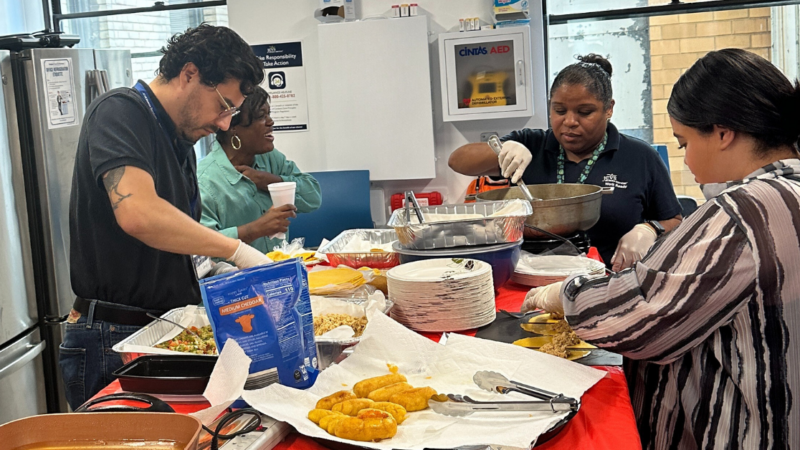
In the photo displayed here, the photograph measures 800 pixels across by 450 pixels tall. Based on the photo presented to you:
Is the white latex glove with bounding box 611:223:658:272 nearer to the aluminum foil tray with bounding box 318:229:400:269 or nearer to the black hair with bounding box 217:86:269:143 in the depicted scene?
the aluminum foil tray with bounding box 318:229:400:269

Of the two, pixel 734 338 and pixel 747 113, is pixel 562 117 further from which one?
pixel 734 338

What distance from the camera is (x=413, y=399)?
4.36 feet

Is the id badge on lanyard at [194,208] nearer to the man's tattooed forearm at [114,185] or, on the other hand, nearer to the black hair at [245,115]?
the man's tattooed forearm at [114,185]

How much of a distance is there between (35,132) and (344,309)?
2652mm

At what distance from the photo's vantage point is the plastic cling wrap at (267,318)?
1.34 metres

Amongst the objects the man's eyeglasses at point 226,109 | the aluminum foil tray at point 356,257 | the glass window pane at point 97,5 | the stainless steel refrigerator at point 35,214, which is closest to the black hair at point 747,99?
the aluminum foil tray at point 356,257

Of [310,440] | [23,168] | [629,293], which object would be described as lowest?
[310,440]

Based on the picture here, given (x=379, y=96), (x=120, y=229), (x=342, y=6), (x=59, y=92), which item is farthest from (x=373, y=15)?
(x=120, y=229)

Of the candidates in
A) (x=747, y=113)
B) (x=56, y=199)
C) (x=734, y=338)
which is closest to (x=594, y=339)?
(x=734, y=338)

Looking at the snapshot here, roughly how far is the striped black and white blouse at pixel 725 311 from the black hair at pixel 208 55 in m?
1.33

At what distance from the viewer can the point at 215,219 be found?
11.6ft

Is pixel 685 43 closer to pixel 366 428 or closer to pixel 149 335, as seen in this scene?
pixel 149 335

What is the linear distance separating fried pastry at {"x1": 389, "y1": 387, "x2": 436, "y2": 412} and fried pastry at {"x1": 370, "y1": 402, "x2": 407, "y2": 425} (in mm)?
20

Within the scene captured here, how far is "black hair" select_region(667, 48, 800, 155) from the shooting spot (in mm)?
1538
